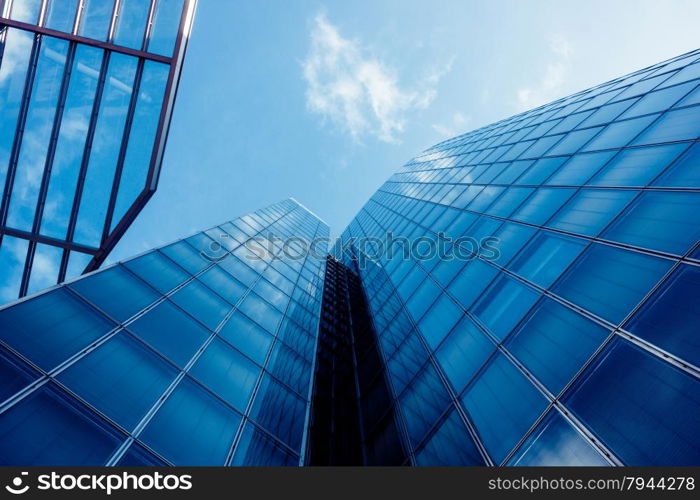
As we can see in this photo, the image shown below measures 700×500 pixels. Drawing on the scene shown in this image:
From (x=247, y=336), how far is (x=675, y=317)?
388 inches

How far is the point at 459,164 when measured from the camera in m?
25.0

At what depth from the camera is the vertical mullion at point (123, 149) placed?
1315 centimetres

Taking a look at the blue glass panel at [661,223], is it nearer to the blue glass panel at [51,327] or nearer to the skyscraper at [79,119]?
the blue glass panel at [51,327]

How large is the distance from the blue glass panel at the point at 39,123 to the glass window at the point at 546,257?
16.1m

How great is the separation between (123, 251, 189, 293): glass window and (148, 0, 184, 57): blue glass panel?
749cm

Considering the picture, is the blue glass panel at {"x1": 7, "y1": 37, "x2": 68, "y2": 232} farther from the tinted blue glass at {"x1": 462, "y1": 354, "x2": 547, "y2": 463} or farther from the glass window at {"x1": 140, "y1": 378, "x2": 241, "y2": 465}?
the tinted blue glass at {"x1": 462, "y1": 354, "x2": 547, "y2": 463}

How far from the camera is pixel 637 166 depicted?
9.04 meters

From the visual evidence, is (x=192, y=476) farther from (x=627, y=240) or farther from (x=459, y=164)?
(x=459, y=164)

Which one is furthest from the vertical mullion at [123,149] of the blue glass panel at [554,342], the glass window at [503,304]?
the blue glass panel at [554,342]

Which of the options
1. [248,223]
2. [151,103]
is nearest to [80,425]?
[151,103]

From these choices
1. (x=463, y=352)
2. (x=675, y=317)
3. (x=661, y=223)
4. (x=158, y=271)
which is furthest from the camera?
(x=158, y=271)

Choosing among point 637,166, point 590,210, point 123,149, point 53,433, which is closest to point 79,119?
point 123,149

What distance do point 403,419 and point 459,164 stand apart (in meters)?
19.5

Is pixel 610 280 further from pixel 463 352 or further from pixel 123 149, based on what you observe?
pixel 123 149
